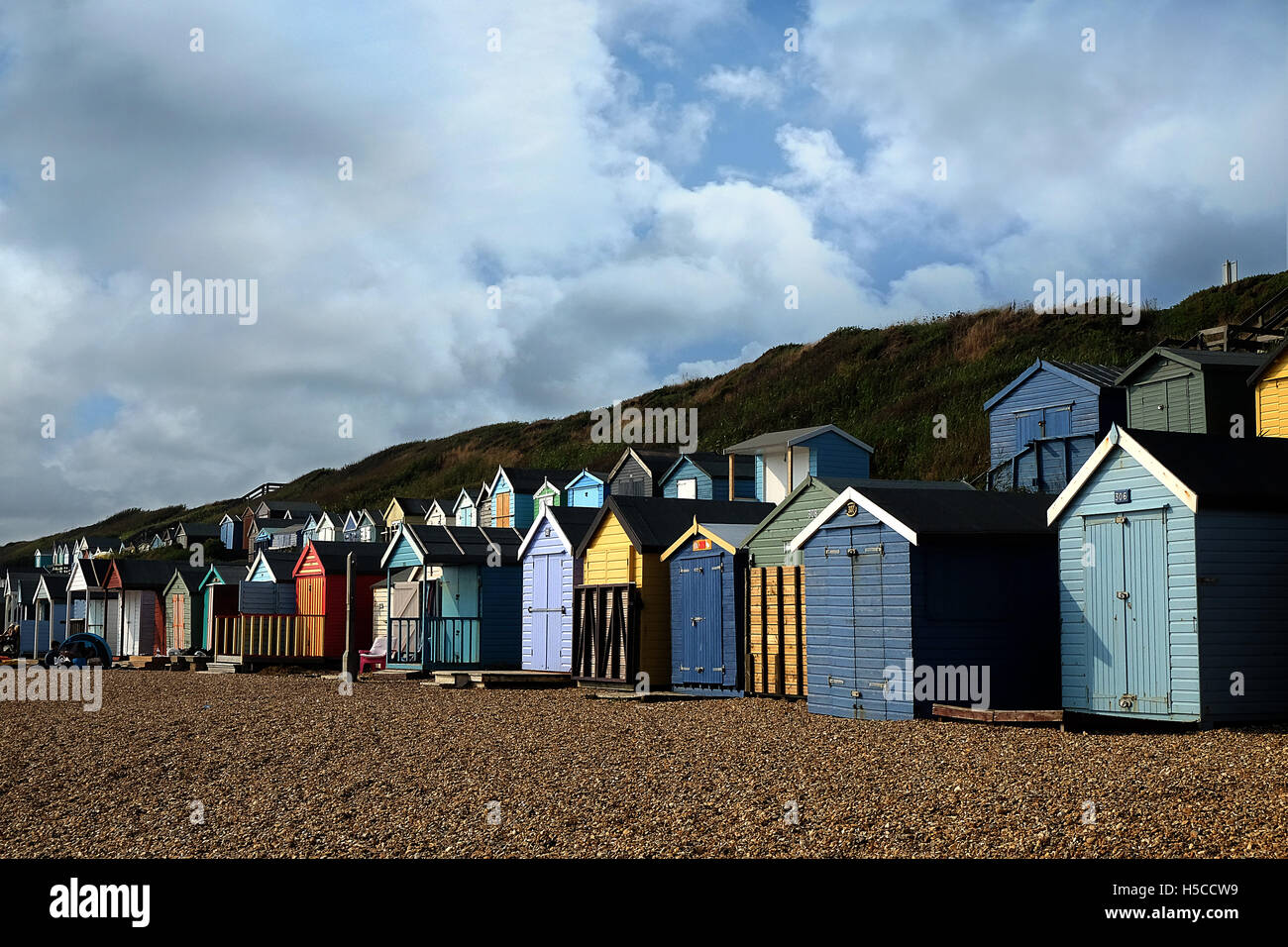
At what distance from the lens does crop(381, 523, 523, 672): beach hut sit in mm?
31891

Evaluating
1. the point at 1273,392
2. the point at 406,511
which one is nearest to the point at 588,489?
the point at 406,511

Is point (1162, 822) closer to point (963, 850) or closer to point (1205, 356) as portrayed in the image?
point (963, 850)

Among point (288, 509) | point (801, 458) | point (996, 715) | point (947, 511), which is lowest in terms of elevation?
point (996, 715)

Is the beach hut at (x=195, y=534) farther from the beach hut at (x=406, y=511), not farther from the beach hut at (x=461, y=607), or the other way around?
the beach hut at (x=461, y=607)

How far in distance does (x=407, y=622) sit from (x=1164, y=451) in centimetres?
2197

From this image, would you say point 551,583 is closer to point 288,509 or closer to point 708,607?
point 708,607

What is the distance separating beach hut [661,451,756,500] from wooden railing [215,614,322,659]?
497 inches

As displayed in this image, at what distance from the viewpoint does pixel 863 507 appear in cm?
1769

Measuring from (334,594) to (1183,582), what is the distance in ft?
92.4

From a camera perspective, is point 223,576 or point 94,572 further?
point 94,572

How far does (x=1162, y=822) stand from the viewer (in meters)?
9.12

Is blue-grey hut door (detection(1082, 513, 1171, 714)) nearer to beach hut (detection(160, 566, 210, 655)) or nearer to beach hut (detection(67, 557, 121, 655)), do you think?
beach hut (detection(160, 566, 210, 655))

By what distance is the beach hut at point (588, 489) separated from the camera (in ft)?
163

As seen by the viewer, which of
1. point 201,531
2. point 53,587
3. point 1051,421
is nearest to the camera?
point 1051,421
